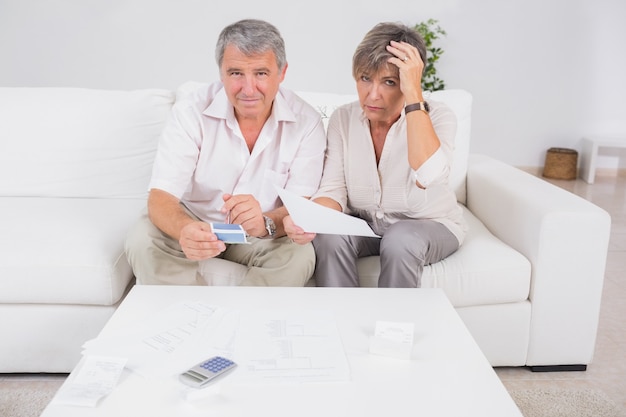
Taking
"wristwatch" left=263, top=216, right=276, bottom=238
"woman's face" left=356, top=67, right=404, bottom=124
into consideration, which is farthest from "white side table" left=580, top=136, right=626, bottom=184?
"wristwatch" left=263, top=216, right=276, bottom=238

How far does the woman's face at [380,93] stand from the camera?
72.6 inches

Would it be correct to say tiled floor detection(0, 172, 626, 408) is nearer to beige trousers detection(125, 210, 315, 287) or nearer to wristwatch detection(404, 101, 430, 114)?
beige trousers detection(125, 210, 315, 287)

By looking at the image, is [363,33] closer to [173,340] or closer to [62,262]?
[62,262]

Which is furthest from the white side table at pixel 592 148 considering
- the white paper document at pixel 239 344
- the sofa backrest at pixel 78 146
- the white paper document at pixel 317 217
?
the white paper document at pixel 239 344

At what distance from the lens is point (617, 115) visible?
4.89 m

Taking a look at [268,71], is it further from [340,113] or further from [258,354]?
[258,354]

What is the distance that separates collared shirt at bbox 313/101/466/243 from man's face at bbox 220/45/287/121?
10.9 inches

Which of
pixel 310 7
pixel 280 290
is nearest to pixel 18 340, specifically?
pixel 280 290

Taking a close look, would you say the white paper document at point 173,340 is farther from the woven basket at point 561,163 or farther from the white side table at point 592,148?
the white side table at point 592,148

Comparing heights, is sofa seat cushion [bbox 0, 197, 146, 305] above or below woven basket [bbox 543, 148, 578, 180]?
above

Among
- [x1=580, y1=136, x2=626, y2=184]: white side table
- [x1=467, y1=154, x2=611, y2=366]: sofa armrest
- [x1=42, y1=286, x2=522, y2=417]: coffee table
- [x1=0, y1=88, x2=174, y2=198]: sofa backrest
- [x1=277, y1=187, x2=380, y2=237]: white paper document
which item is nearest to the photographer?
[x1=42, y1=286, x2=522, y2=417]: coffee table

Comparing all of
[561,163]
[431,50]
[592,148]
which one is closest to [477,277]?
[431,50]

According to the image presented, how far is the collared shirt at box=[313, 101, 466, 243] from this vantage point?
1.95m

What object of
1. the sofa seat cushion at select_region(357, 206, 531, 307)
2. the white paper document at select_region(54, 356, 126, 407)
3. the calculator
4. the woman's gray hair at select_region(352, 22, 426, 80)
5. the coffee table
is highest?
the woman's gray hair at select_region(352, 22, 426, 80)
